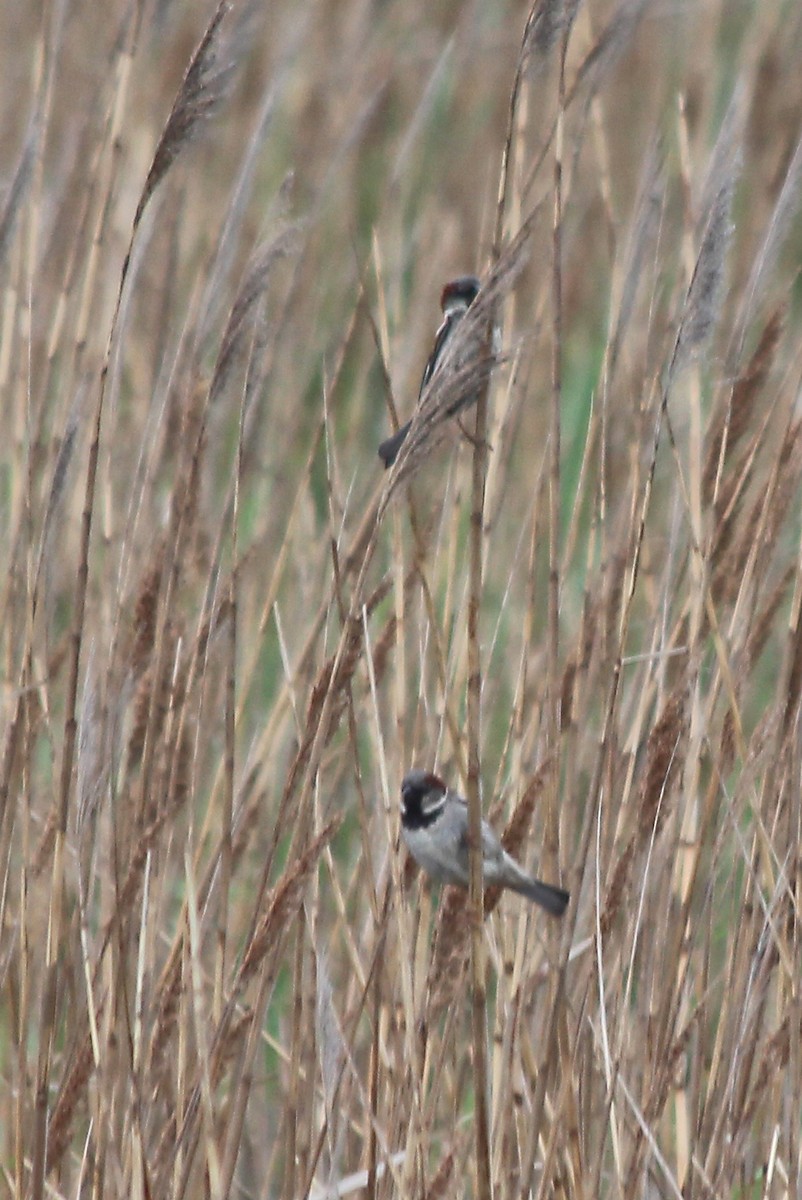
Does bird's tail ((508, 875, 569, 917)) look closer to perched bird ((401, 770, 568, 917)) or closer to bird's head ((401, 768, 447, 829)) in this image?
perched bird ((401, 770, 568, 917))

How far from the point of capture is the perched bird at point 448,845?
154cm

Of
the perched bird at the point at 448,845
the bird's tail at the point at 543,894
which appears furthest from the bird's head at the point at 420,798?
the bird's tail at the point at 543,894

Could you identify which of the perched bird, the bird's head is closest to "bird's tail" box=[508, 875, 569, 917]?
the perched bird

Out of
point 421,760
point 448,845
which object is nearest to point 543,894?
point 448,845

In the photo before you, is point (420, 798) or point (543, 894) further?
point (420, 798)

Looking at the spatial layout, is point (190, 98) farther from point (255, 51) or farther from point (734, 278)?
point (255, 51)

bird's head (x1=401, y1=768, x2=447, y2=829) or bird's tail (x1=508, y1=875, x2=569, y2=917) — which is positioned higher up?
bird's head (x1=401, y1=768, x2=447, y2=829)

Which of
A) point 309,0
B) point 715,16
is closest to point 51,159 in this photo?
point 309,0

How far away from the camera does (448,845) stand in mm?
1583

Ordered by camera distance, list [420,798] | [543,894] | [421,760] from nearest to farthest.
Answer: [543,894]
[420,798]
[421,760]

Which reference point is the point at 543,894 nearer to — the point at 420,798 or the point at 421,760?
the point at 420,798

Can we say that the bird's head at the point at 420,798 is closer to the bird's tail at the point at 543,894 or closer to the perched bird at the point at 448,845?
the perched bird at the point at 448,845

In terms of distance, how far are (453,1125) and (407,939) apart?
0.84 feet

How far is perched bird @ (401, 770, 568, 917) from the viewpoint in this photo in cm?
154
